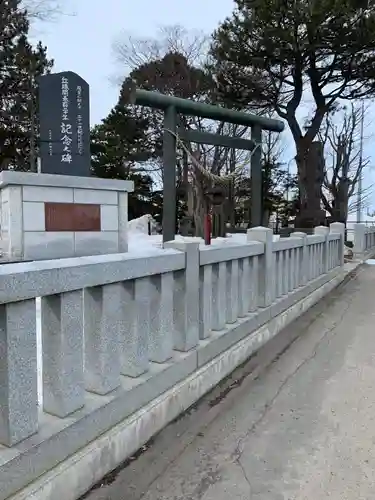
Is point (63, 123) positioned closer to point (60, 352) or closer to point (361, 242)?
point (60, 352)

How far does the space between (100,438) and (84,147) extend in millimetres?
7902

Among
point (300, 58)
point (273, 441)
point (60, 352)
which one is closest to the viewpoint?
point (60, 352)

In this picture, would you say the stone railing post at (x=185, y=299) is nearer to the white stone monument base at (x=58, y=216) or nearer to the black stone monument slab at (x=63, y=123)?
the white stone monument base at (x=58, y=216)

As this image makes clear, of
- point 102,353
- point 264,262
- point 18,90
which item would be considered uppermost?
point 18,90

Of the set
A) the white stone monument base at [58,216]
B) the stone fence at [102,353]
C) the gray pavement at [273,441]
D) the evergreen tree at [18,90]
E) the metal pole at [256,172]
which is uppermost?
the evergreen tree at [18,90]

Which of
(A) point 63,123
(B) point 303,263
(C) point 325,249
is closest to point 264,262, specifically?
(B) point 303,263

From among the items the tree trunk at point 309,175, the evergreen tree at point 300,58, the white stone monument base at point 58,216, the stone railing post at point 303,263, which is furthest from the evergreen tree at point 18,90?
the stone railing post at point 303,263

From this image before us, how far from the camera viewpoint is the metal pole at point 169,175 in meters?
10.9

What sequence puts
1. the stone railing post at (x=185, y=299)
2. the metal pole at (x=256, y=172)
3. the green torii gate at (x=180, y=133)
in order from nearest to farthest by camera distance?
1. the stone railing post at (x=185, y=299)
2. the green torii gate at (x=180, y=133)
3. the metal pole at (x=256, y=172)

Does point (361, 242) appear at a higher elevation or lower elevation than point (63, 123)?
lower

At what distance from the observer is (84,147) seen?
938cm

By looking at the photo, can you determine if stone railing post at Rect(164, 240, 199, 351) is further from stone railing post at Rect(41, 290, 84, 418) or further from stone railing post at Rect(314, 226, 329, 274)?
stone railing post at Rect(314, 226, 329, 274)

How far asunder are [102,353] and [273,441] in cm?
120

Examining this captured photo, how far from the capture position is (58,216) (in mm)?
7953
